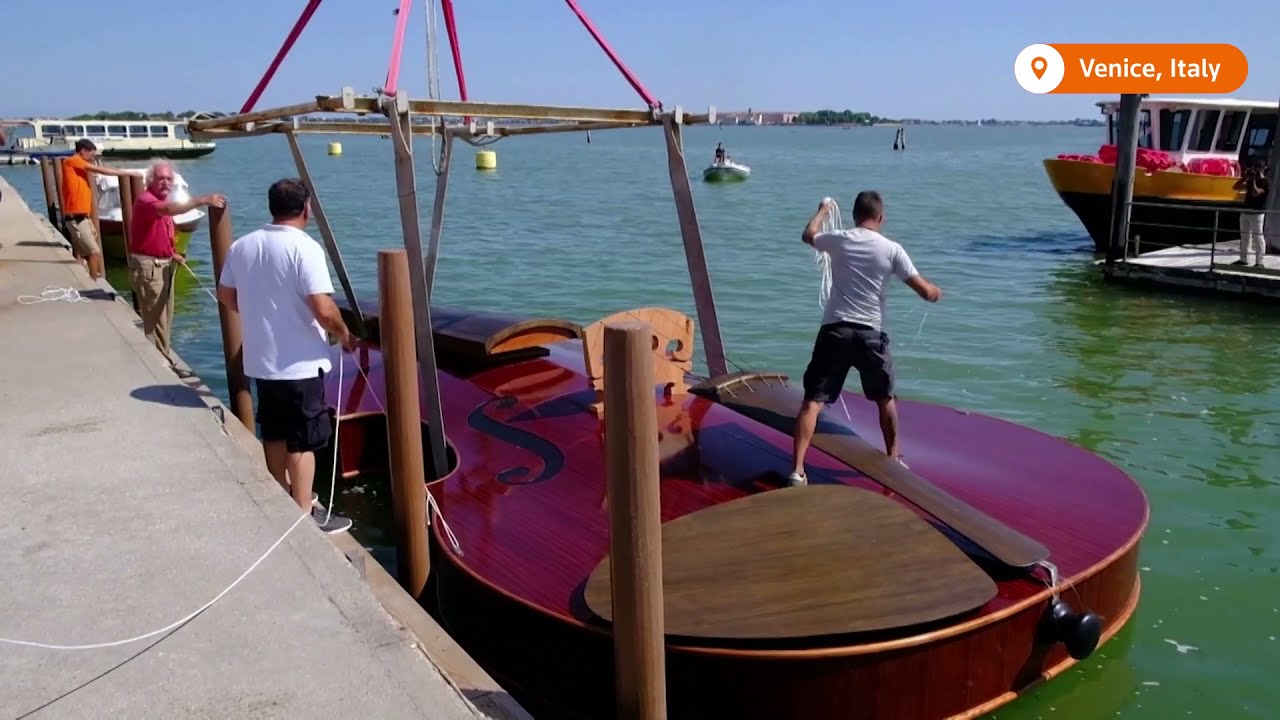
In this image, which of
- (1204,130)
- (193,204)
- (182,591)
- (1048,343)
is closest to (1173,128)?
(1204,130)

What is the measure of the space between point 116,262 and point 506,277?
6.65 meters

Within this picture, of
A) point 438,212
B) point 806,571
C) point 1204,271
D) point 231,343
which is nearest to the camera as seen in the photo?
point 806,571

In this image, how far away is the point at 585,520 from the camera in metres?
4.57

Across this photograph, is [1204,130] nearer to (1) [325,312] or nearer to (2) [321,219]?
(2) [321,219]

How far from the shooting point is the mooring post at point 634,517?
2.86 metres

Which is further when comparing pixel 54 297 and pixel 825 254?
pixel 54 297

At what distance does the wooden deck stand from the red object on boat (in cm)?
965

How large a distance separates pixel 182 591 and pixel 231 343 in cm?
320

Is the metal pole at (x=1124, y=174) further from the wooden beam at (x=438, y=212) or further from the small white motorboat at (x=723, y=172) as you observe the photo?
the small white motorboat at (x=723, y=172)

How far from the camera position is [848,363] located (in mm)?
4863

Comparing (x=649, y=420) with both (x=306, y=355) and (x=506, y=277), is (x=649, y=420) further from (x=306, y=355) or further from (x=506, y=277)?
(x=506, y=277)

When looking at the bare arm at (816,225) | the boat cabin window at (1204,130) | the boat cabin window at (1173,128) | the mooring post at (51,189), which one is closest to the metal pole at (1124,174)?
the boat cabin window at (1173,128)

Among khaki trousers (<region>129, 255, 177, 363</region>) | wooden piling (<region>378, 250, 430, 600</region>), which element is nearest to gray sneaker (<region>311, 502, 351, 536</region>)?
wooden piling (<region>378, 250, 430, 600</region>)

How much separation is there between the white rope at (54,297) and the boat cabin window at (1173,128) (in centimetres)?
1935
